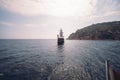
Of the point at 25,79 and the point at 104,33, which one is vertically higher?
the point at 104,33

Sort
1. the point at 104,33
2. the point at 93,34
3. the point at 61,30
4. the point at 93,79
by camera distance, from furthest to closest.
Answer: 1. the point at 93,34
2. the point at 104,33
3. the point at 61,30
4. the point at 93,79

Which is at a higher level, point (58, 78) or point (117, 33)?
point (117, 33)

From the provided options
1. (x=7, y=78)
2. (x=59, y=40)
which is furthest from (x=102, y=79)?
(x=59, y=40)

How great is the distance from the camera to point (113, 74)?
21.4 ft

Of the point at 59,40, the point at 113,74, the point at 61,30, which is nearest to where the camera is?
the point at 113,74

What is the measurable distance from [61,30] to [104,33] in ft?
405

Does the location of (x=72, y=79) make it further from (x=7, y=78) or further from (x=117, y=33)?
(x=117, y=33)

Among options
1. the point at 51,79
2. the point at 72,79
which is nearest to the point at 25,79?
the point at 51,79

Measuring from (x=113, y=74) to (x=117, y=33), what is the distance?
192621mm

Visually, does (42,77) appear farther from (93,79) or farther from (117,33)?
(117,33)

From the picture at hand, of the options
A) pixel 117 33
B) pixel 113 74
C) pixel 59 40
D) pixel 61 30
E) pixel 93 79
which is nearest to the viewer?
pixel 113 74

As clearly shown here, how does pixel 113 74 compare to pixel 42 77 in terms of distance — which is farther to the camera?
pixel 42 77

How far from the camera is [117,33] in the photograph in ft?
553

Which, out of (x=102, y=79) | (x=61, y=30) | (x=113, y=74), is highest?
(x=61, y=30)
